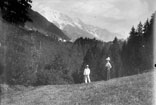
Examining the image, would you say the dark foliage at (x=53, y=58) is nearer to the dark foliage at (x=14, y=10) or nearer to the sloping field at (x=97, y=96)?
the dark foliage at (x=14, y=10)

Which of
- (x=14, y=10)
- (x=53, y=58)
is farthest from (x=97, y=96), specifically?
(x=53, y=58)

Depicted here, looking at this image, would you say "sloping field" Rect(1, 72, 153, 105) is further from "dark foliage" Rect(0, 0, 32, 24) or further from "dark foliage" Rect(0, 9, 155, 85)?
"dark foliage" Rect(0, 0, 32, 24)

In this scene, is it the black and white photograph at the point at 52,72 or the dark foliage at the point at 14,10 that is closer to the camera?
the black and white photograph at the point at 52,72

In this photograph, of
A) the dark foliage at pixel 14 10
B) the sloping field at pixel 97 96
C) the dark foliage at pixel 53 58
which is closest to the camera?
the sloping field at pixel 97 96

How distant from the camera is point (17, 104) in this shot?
78.4 ft

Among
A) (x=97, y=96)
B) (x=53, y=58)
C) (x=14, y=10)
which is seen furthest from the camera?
(x=53, y=58)

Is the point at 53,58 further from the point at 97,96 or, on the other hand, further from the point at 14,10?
the point at 97,96

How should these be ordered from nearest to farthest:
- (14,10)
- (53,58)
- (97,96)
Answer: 1. (97,96)
2. (14,10)
3. (53,58)

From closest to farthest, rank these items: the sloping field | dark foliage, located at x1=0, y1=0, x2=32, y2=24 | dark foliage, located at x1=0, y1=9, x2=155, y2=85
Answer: the sloping field
dark foliage, located at x1=0, y1=9, x2=155, y2=85
dark foliage, located at x1=0, y1=0, x2=32, y2=24

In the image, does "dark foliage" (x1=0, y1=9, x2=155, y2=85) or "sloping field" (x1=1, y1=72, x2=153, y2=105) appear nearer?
"sloping field" (x1=1, y1=72, x2=153, y2=105)

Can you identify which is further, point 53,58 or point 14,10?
point 53,58

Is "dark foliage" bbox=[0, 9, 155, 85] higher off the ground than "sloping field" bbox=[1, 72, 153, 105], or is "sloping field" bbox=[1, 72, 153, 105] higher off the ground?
"dark foliage" bbox=[0, 9, 155, 85]

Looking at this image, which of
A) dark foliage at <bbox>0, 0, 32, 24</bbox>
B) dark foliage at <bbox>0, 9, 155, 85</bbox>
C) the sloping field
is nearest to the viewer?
the sloping field

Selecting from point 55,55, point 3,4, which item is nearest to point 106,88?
point 3,4
